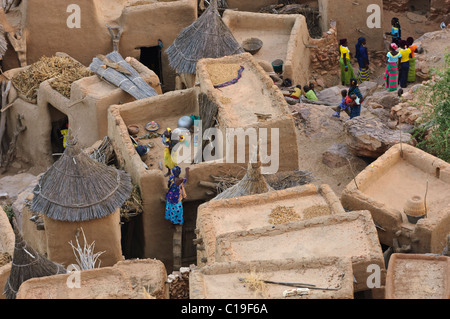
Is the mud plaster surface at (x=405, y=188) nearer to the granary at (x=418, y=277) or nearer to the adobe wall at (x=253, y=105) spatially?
the adobe wall at (x=253, y=105)

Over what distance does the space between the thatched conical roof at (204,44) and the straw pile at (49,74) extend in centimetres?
261

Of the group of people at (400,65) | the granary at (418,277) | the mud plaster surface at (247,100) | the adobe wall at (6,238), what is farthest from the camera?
the group of people at (400,65)

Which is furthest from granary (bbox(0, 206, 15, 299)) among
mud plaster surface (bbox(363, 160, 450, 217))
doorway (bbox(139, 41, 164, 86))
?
doorway (bbox(139, 41, 164, 86))

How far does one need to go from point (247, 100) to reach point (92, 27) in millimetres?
8442

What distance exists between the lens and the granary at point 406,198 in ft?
63.2

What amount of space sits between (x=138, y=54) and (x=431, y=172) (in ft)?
37.2

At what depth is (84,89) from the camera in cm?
2494

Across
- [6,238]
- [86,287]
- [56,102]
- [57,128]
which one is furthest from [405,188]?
[57,128]

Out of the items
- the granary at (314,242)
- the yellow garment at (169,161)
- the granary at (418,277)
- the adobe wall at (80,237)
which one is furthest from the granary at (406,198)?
the adobe wall at (80,237)

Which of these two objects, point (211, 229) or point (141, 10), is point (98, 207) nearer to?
point (211, 229)

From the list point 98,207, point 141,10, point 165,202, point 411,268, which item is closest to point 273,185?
point 165,202

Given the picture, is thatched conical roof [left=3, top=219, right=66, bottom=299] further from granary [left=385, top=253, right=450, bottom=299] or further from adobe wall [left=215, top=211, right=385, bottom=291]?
granary [left=385, top=253, right=450, bottom=299]

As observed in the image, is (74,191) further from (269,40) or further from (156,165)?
(269,40)

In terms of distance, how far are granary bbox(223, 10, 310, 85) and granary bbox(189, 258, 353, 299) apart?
547 inches
